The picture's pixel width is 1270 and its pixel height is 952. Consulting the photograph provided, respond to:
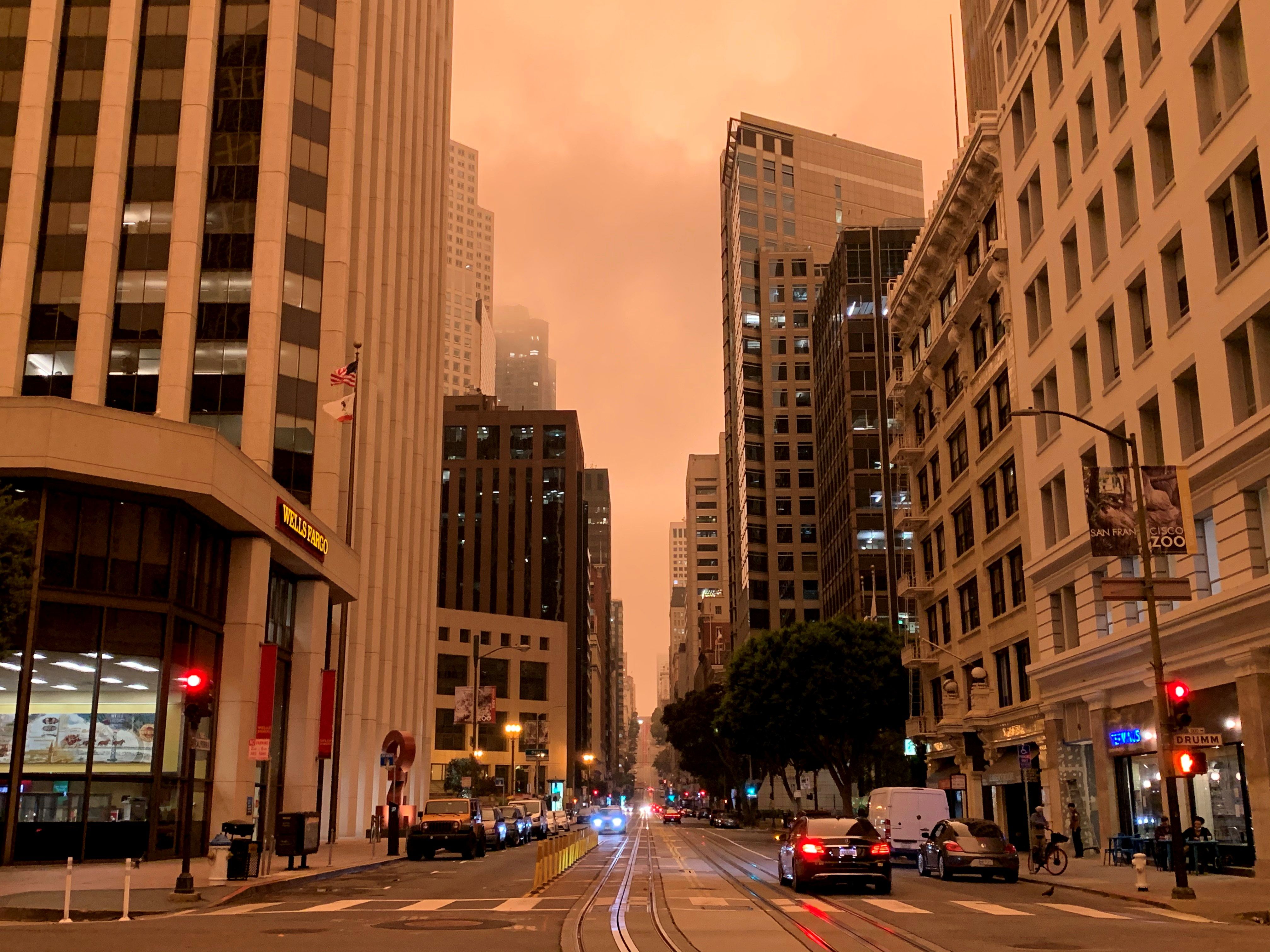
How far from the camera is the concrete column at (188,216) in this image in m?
53.0

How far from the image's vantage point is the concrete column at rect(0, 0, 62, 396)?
52000 millimetres

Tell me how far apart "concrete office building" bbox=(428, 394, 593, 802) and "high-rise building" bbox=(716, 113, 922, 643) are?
Answer: 81.5 feet

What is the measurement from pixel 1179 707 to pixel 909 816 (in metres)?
16.3

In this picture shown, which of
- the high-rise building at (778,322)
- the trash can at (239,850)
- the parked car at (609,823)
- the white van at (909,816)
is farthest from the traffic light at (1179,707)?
the high-rise building at (778,322)

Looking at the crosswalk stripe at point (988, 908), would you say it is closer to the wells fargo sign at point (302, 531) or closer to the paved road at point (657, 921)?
the paved road at point (657, 921)

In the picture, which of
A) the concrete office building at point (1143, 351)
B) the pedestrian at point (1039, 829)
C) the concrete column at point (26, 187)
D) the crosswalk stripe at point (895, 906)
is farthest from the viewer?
the concrete column at point (26, 187)

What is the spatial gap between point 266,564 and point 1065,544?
1017 inches

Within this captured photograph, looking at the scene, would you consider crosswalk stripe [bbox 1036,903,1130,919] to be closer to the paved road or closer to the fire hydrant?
the paved road

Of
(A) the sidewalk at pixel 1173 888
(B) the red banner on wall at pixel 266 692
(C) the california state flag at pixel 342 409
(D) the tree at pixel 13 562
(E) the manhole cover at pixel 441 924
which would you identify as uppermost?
(C) the california state flag at pixel 342 409

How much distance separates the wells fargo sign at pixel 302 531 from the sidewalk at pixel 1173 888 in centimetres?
2490

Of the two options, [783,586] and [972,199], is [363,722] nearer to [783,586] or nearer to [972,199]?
[972,199]

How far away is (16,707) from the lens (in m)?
31.7

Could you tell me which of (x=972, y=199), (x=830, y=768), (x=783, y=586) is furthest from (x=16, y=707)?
(x=783, y=586)

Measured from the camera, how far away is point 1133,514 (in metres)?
25.7
